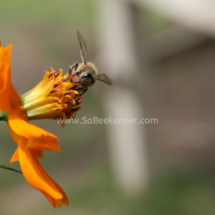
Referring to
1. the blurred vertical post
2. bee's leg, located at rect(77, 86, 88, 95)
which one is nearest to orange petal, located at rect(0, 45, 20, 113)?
bee's leg, located at rect(77, 86, 88, 95)

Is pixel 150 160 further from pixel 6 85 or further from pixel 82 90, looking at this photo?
pixel 6 85

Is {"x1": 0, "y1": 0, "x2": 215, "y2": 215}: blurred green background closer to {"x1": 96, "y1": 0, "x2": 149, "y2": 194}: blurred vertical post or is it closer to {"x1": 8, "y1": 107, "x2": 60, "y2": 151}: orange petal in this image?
{"x1": 96, "y1": 0, "x2": 149, "y2": 194}: blurred vertical post

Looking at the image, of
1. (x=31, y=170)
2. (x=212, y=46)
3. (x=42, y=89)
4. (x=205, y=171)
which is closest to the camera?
(x=31, y=170)

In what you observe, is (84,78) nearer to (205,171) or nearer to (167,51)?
(167,51)

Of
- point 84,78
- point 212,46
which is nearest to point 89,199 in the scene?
point 212,46

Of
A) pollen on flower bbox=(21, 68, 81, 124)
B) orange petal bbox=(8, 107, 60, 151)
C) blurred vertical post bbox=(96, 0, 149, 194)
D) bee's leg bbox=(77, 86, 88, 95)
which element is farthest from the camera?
blurred vertical post bbox=(96, 0, 149, 194)

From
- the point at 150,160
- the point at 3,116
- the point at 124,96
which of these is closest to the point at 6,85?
the point at 3,116

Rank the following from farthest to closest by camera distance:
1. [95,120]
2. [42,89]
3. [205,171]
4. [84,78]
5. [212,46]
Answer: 1. [95,120]
2. [205,171]
3. [212,46]
4. [84,78]
5. [42,89]
